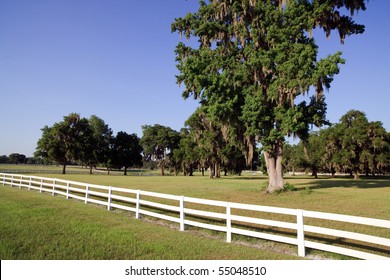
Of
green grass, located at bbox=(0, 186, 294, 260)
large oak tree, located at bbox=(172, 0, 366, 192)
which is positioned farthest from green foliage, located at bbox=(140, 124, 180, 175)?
green grass, located at bbox=(0, 186, 294, 260)

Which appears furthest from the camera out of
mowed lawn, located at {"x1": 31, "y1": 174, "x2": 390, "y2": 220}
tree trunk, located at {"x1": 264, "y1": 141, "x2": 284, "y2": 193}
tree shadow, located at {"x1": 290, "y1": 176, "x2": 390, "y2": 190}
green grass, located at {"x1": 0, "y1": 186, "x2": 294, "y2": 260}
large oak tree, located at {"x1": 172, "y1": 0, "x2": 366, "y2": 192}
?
tree shadow, located at {"x1": 290, "y1": 176, "x2": 390, "y2": 190}

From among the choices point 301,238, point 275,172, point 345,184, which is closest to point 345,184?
point 345,184

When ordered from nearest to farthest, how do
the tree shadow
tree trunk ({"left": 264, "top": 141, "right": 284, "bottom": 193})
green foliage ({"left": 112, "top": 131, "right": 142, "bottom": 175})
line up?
1. tree trunk ({"left": 264, "top": 141, "right": 284, "bottom": 193})
2. the tree shadow
3. green foliage ({"left": 112, "top": 131, "right": 142, "bottom": 175})

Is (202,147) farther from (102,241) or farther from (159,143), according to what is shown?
(102,241)

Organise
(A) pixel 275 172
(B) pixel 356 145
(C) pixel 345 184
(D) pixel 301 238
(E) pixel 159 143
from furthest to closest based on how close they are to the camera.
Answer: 1. (E) pixel 159 143
2. (B) pixel 356 145
3. (C) pixel 345 184
4. (A) pixel 275 172
5. (D) pixel 301 238

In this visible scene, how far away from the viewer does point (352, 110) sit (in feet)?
192

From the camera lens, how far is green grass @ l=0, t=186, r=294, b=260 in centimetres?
684

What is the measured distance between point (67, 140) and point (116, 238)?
217ft

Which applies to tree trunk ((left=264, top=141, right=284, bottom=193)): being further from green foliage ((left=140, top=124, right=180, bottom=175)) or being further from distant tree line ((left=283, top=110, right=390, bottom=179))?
green foliage ((left=140, top=124, right=180, bottom=175))

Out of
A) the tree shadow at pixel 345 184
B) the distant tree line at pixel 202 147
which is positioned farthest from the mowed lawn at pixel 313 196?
the distant tree line at pixel 202 147

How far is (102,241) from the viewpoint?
315 inches

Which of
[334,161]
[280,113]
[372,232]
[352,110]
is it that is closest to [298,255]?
[372,232]

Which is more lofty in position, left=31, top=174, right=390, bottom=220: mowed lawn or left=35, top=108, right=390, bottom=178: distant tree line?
left=35, top=108, right=390, bottom=178: distant tree line
